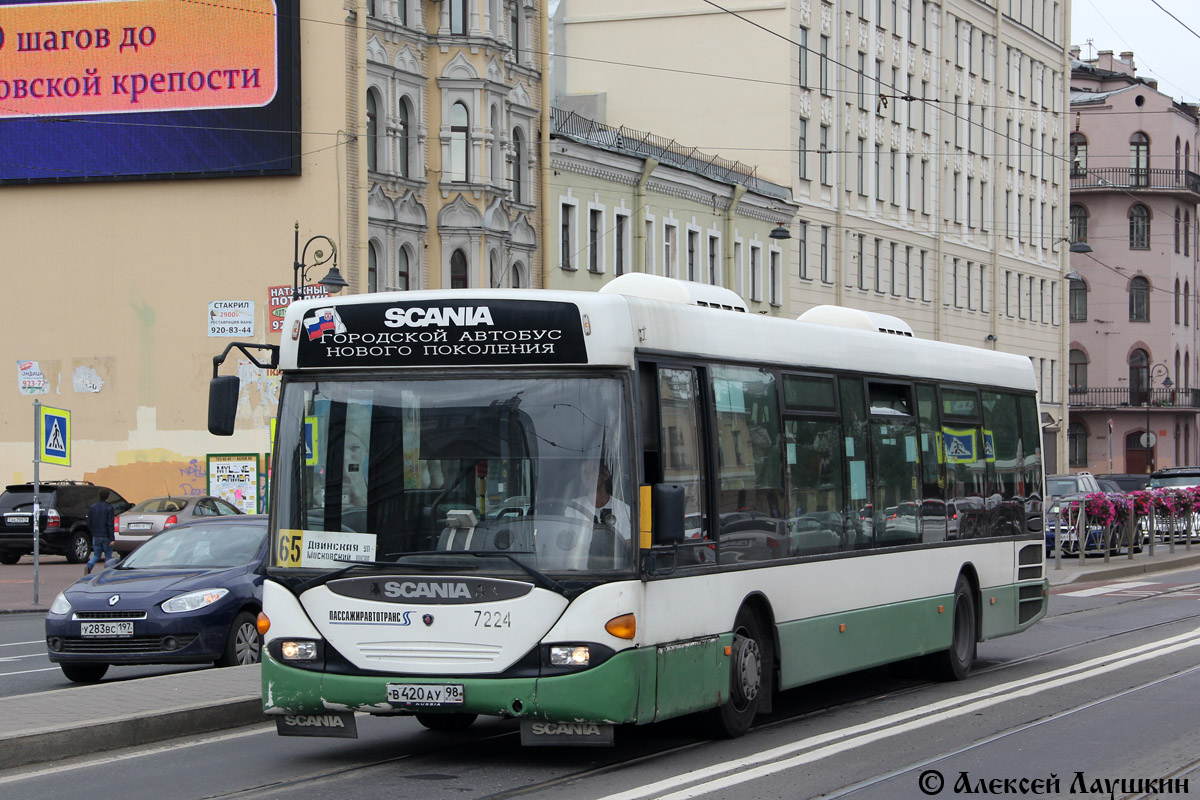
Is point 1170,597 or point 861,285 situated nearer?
point 1170,597

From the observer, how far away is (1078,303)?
9125cm

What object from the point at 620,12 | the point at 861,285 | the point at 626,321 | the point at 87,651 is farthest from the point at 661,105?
the point at 626,321

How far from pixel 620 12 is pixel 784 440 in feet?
165

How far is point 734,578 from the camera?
10.7 m

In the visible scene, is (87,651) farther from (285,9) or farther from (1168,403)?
(1168,403)

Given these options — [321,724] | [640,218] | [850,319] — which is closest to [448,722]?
[321,724]

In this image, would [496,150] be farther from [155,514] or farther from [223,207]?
[155,514]

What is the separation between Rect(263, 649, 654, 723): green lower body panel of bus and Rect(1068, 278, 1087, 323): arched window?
85.0 m

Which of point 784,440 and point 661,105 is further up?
point 661,105

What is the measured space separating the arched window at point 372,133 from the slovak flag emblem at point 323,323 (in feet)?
98.9

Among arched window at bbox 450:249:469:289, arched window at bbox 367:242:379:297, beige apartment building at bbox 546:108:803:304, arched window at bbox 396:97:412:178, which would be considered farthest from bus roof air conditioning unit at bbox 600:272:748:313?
beige apartment building at bbox 546:108:803:304

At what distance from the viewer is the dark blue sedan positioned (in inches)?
574

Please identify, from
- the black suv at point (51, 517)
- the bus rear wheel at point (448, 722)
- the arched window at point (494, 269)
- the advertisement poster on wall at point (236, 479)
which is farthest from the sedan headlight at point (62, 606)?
the arched window at point (494, 269)

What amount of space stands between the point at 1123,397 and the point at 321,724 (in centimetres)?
8290
